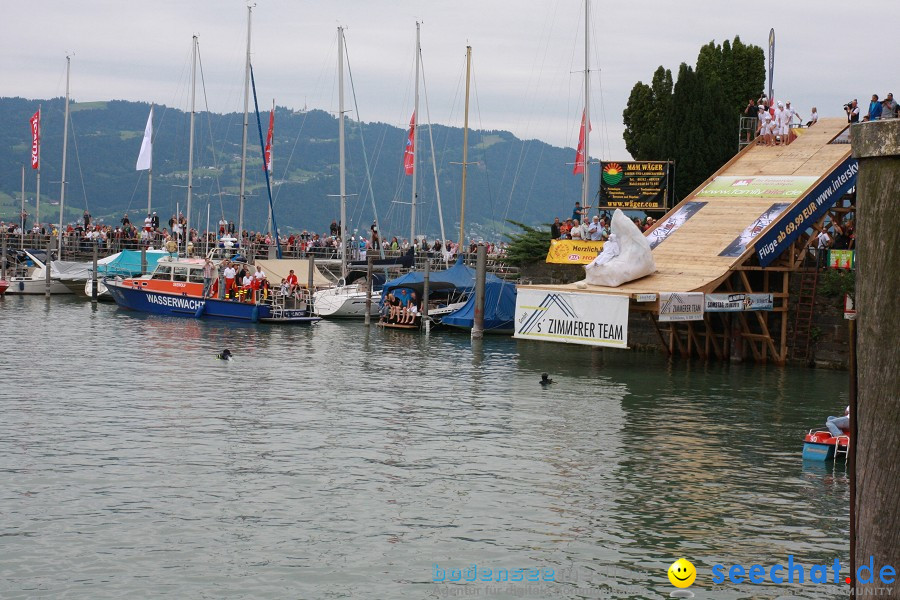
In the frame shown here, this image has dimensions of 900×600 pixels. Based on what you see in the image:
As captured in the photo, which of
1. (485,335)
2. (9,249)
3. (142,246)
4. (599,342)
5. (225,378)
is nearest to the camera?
(225,378)

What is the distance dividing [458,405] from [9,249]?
51292mm

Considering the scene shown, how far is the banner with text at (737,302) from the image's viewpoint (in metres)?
35.8

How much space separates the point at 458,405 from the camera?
27938 mm

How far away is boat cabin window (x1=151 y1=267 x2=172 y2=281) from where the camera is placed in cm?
5597

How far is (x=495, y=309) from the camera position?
159 ft

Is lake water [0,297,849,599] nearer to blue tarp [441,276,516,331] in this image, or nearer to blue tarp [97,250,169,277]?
blue tarp [441,276,516,331]

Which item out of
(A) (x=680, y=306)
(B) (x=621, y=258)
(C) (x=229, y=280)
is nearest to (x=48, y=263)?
(C) (x=229, y=280)

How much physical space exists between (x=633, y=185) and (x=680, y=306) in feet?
39.7

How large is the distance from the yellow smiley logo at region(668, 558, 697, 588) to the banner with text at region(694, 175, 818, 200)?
26.1 meters

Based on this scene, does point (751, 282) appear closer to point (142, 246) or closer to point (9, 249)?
point (142, 246)

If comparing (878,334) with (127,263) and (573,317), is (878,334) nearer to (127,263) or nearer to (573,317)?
(573,317)

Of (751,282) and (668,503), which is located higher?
(751,282)

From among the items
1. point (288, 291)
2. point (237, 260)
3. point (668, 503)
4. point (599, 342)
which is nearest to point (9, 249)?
point (237, 260)

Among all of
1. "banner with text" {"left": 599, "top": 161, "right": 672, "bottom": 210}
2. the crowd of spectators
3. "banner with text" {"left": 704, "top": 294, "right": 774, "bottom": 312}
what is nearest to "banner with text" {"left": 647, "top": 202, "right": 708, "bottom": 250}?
the crowd of spectators
